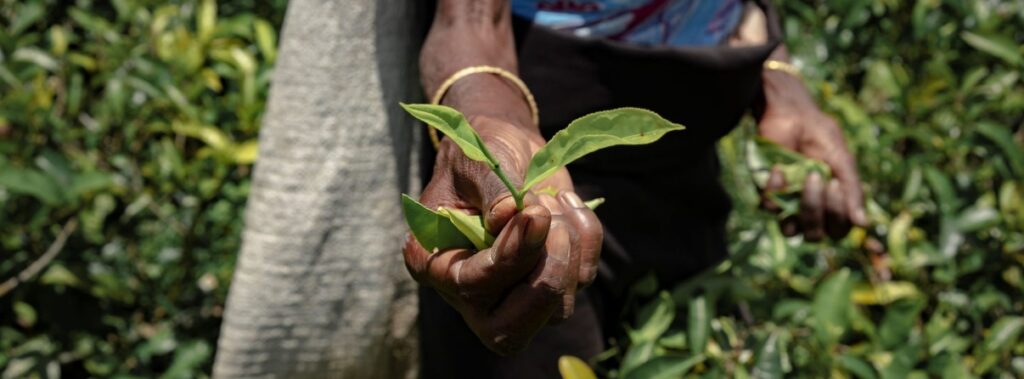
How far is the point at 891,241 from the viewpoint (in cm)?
229

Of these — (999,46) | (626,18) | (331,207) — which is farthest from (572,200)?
(999,46)

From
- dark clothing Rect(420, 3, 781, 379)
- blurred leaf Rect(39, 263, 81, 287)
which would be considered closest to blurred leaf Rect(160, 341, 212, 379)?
blurred leaf Rect(39, 263, 81, 287)

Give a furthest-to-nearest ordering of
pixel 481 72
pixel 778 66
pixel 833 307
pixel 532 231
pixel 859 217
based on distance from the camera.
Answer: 1. pixel 833 307
2. pixel 778 66
3. pixel 859 217
4. pixel 481 72
5. pixel 532 231

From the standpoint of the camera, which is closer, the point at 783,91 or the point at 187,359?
the point at 783,91

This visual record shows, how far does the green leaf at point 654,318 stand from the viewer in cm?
167

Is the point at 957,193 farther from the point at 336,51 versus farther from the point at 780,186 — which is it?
the point at 336,51

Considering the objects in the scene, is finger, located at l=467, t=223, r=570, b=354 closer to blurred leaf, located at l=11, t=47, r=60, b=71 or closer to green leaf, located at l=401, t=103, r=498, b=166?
green leaf, located at l=401, t=103, r=498, b=166

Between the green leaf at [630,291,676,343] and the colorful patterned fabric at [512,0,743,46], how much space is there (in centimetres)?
36

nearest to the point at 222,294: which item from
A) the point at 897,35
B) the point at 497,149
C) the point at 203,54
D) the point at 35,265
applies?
the point at 35,265

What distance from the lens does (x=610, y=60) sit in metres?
1.40

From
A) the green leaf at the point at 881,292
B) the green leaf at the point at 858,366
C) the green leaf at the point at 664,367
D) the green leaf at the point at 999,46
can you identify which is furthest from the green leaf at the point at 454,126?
the green leaf at the point at 999,46

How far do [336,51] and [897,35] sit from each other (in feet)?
5.30

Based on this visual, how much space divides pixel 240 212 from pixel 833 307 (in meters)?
0.98

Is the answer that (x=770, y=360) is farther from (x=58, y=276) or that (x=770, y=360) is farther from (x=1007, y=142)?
(x=58, y=276)
